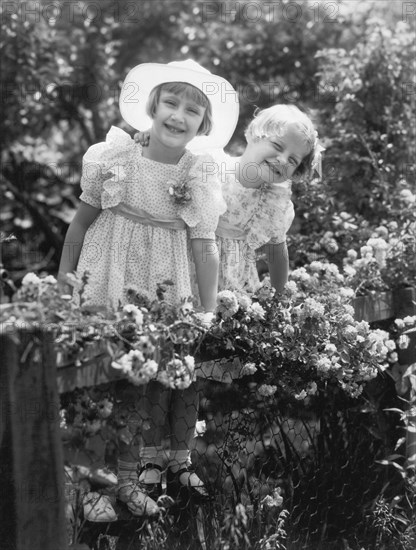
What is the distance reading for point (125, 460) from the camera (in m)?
2.63

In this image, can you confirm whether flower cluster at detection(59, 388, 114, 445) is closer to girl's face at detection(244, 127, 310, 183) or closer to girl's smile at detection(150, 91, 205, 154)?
girl's smile at detection(150, 91, 205, 154)

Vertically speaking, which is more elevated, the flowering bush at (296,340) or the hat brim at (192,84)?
the hat brim at (192,84)

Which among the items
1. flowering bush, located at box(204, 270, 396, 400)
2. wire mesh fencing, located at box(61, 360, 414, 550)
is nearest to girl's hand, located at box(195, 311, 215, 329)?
flowering bush, located at box(204, 270, 396, 400)

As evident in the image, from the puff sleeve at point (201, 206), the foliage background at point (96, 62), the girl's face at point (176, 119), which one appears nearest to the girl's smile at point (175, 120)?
the girl's face at point (176, 119)

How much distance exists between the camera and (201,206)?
10.5 feet

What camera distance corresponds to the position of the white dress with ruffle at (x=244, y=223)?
138 inches

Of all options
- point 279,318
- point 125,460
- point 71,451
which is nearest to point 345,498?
point 279,318

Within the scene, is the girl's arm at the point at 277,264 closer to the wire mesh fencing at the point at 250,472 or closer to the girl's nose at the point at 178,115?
the wire mesh fencing at the point at 250,472

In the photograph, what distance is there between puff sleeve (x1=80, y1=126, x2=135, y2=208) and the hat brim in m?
0.19

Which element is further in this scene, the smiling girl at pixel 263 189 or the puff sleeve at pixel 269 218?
the puff sleeve at pixel 269 218

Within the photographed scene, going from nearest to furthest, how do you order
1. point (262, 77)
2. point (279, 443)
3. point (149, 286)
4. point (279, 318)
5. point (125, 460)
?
point (125, 460), point (279, 318), point (149, 286), point (279, 443), point (262, 77)

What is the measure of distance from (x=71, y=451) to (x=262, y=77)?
6019mm

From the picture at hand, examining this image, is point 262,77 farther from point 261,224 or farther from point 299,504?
point 299,504

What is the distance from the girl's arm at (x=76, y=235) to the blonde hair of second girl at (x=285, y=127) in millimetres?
637
